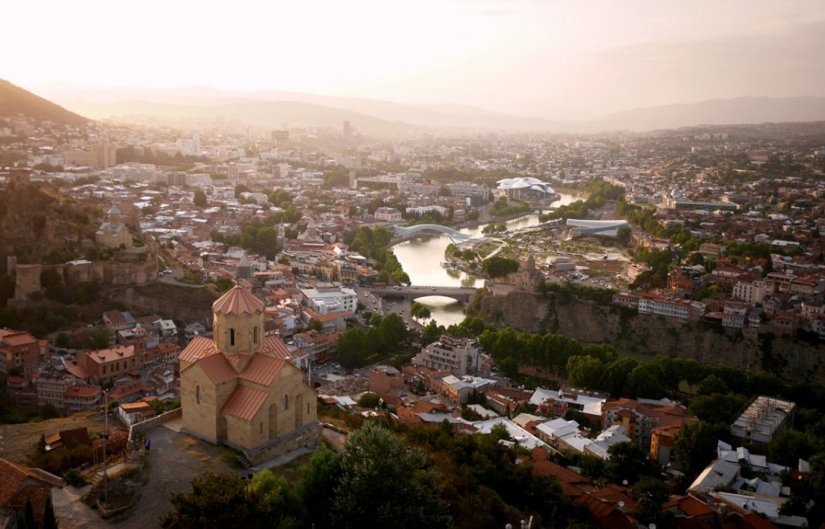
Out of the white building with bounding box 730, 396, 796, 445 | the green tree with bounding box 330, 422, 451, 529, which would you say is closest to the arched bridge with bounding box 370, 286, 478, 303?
the white building with bounding box 730, 396, 796, 445

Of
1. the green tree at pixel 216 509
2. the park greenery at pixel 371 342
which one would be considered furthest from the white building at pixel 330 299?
the green tree at pixel 216 509

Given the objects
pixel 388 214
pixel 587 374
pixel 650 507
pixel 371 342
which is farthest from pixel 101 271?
pixel 388 214

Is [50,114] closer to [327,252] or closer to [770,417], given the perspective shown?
[327,252]

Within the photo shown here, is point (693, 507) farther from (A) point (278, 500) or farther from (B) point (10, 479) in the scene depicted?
(B) point (10, 479)

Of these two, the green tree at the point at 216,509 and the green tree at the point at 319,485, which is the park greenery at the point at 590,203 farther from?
the green tree at the point at 216,509

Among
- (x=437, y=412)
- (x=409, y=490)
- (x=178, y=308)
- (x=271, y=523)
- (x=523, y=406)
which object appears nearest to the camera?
(x=271, y=523)

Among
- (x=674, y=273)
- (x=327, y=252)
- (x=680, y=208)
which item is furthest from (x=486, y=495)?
(x=680, y=208)
